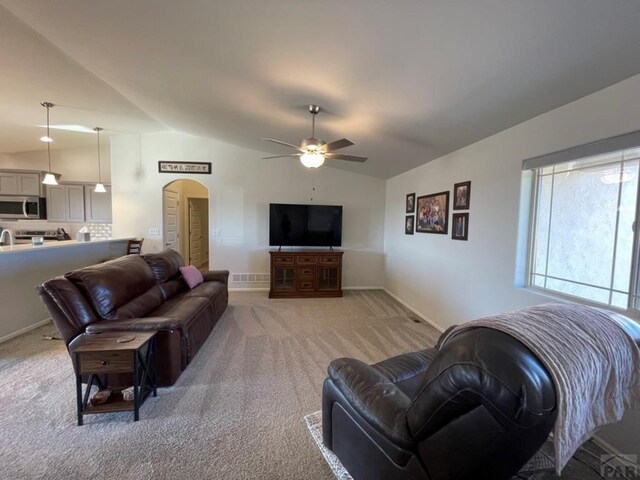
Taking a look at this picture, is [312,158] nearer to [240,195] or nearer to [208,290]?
[208,290]

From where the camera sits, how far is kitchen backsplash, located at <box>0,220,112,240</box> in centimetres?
569

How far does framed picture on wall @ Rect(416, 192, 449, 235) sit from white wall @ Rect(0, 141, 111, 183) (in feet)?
21.5

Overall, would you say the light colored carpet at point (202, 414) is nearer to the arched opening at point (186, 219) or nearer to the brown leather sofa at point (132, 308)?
the brown leather sofa at point (132, 308)

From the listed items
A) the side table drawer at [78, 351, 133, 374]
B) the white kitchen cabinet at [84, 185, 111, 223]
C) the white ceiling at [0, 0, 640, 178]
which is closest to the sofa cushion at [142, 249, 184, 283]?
the side table drawer at [78, 351, 133, 374]

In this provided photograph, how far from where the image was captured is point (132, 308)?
2.46m

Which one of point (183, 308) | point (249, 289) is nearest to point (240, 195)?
point (249, 289)

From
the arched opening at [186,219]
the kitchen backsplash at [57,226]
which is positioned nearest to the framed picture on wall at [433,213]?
the arched opening at [186,219]

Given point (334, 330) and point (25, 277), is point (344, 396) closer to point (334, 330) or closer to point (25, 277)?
point (334, 330)

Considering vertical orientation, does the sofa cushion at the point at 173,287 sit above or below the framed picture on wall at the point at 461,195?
below

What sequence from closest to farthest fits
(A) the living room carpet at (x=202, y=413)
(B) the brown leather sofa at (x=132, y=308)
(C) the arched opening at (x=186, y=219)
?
(A) the living room carpet at (x=202, y=413) → (B) the brown leather sofa at (x=132, y=308) → (C) the arched opening at (x=186, y=219)

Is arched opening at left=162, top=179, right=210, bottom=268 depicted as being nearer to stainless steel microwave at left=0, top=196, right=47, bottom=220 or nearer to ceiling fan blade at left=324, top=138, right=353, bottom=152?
stainless steel microwave at left=0, top=196, right=47, bottom=220

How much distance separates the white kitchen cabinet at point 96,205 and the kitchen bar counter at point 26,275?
2078 mm

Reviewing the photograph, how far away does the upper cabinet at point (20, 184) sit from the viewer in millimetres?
5477

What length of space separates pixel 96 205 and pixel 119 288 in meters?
4.54
